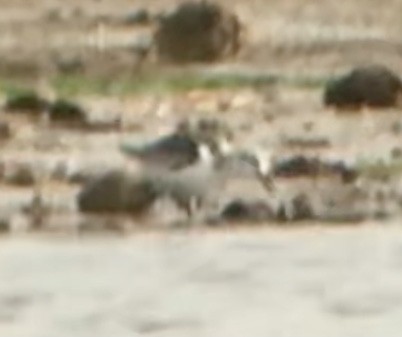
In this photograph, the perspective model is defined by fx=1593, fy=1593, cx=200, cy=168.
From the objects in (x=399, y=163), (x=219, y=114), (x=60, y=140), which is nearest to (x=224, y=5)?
(x=219, y=114)

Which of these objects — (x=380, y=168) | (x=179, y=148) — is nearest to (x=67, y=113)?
(x=179, y=148)

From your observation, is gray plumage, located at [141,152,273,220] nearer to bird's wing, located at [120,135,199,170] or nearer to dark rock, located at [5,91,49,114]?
bird's wing, located at [120,135,199,170]

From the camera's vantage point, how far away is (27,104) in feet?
16.3

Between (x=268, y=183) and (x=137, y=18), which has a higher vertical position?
(x=137, y=18)

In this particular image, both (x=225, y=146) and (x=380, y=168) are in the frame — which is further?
(x=225, y=146)

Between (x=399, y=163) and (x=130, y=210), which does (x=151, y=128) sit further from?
(x=130, y=210)

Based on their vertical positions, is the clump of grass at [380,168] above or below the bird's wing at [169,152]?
below

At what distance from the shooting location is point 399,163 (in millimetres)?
3914

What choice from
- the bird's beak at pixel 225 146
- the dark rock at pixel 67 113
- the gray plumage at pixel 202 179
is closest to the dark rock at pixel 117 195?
the gray plumage at pixel 202 179

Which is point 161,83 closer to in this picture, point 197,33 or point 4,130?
point 197,33

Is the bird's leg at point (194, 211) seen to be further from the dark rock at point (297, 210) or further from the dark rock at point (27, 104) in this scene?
the dark rock at point (27, 104)

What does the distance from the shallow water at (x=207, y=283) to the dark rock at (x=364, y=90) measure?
5.56ft

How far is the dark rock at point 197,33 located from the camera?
597 cm

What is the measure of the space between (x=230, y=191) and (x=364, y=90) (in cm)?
152
